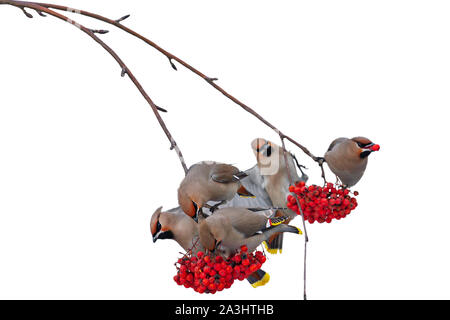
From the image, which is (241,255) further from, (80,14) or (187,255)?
(80,14)

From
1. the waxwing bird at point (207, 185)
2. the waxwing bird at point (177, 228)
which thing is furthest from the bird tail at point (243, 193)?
the waxwing bird at point (177, 228)

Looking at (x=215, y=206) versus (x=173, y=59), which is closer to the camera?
(x=215, y=206)

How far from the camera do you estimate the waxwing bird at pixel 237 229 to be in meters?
3.16

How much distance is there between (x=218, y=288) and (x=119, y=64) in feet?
5.11

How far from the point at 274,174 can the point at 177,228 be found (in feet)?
2.56

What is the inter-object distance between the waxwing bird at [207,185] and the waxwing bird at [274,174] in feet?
0.98

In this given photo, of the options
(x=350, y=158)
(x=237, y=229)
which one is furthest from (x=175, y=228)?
(x=350, y=158)

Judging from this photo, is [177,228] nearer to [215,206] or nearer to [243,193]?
[215,206]

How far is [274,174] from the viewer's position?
3.80 m

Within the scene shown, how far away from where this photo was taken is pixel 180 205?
3.30 meters

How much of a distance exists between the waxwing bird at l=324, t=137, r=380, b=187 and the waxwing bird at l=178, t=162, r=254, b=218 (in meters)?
0.56

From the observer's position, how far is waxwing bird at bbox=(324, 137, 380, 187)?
3.55 meters

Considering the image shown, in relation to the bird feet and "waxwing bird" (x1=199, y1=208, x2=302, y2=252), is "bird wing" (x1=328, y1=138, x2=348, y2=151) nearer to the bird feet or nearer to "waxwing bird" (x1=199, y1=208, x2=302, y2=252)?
"waxwing bird" (x1=199, y1=208, x2=302, y2=252)

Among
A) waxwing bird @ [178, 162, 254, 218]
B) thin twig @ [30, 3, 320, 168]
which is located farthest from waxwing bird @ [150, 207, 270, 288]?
thin twig @ [30, 3, 320, 168]
